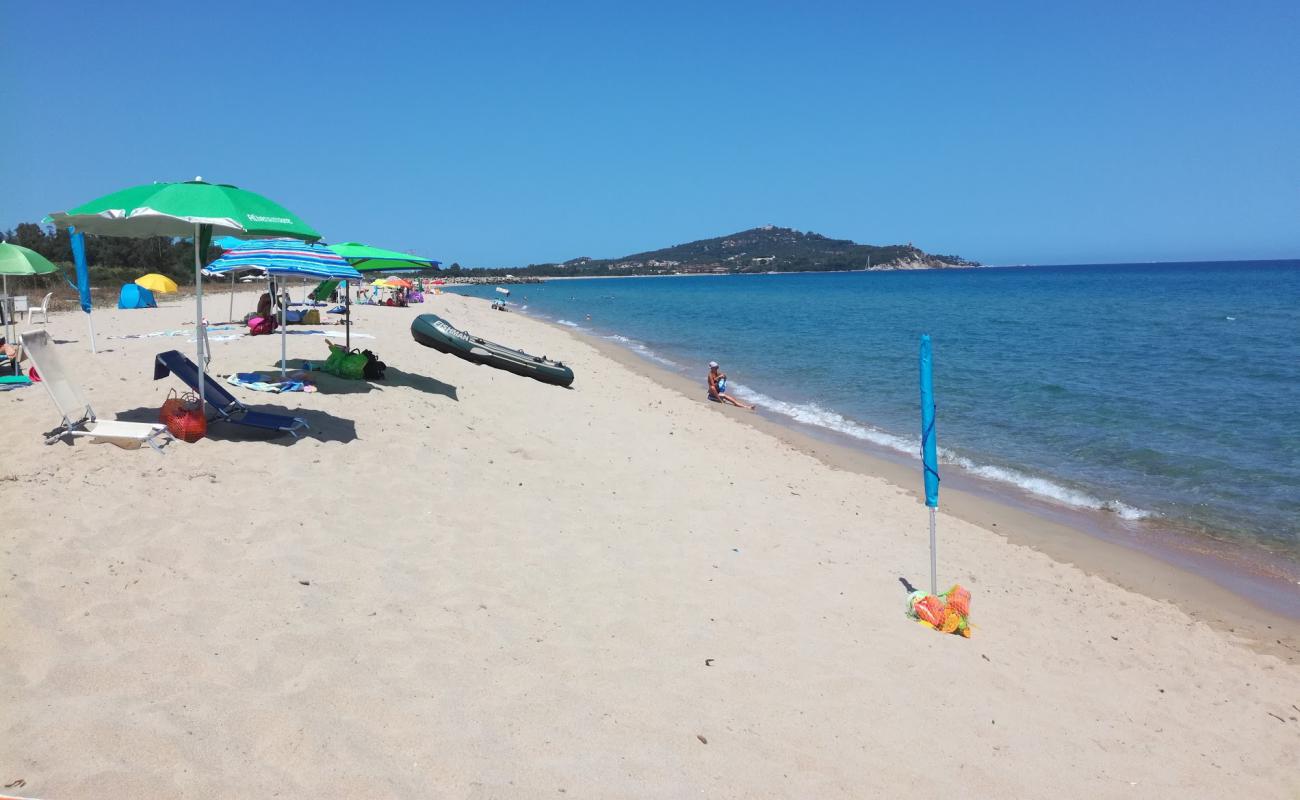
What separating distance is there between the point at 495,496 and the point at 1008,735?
175 inches

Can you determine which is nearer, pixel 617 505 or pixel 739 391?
pixel 617 505

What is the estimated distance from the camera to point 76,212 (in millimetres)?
5750

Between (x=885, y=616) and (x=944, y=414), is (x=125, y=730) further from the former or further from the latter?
(x=944, y=414)

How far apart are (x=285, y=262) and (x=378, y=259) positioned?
1756mm

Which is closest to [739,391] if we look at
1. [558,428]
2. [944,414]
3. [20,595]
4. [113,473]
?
[944,414]

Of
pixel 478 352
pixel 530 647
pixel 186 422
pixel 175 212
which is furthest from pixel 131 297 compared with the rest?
pixel 530 647

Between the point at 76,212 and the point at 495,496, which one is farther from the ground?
the point at 76,212

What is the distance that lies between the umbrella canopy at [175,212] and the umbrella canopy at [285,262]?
2.13 m

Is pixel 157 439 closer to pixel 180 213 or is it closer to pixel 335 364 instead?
pixel 180 213

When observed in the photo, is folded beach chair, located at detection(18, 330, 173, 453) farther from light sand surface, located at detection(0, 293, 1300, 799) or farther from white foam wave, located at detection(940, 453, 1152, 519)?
white foam wave, located at detection(940, 453, 1152, 519)

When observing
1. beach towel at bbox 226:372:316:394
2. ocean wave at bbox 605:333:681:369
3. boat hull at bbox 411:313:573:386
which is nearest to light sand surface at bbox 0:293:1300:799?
beach towel at bbox 226:372:316:394

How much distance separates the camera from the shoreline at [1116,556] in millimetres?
6320

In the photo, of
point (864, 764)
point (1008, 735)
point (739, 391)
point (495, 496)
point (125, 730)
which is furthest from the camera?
point (739, 391)

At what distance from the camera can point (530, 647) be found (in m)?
4.18
